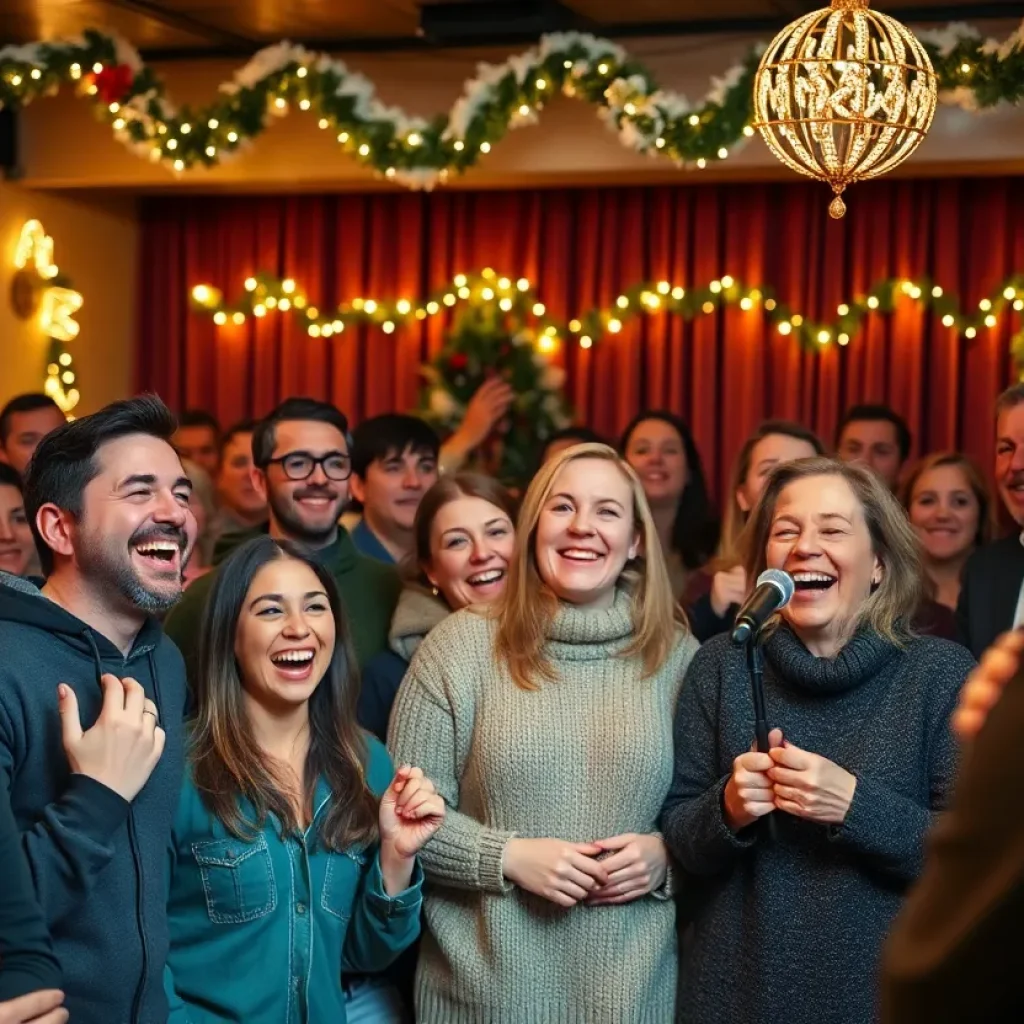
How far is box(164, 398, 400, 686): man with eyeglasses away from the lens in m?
3.68

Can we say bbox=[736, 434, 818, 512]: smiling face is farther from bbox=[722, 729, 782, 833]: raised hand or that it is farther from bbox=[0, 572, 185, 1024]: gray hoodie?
bbox=[0, 572, 185, 1024]: gray hoodie

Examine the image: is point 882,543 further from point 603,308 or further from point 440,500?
point 603,308

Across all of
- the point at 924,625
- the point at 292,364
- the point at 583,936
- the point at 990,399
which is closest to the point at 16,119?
the point at 292,364

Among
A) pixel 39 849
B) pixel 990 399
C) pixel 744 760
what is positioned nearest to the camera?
pixel 39 849

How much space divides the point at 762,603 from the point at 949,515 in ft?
7.57

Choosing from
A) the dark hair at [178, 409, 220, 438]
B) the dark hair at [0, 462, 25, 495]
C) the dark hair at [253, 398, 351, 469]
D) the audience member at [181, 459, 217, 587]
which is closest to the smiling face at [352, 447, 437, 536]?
the dark hair at [253, 398, 351, 469]

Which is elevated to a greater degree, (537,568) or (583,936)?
(537,568)

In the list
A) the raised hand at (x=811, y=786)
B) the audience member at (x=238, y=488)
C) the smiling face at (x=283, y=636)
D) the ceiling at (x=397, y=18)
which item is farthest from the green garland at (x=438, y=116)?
the raised hand at (x=811, y=786)

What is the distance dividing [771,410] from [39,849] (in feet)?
16.8

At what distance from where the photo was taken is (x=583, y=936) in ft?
9.29

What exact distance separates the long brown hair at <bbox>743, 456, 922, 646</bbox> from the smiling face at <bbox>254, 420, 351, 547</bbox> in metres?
1.23

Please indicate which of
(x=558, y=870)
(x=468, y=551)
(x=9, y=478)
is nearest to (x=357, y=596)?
(x=468, y=551)

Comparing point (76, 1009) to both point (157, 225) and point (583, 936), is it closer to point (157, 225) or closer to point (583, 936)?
point (583, 936)

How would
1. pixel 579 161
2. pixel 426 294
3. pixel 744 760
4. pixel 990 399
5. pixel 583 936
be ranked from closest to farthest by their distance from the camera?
pixel 744 760 → pixel 583 936 → pixel 579 161 → pixel 990 399 → pixel 426 294
